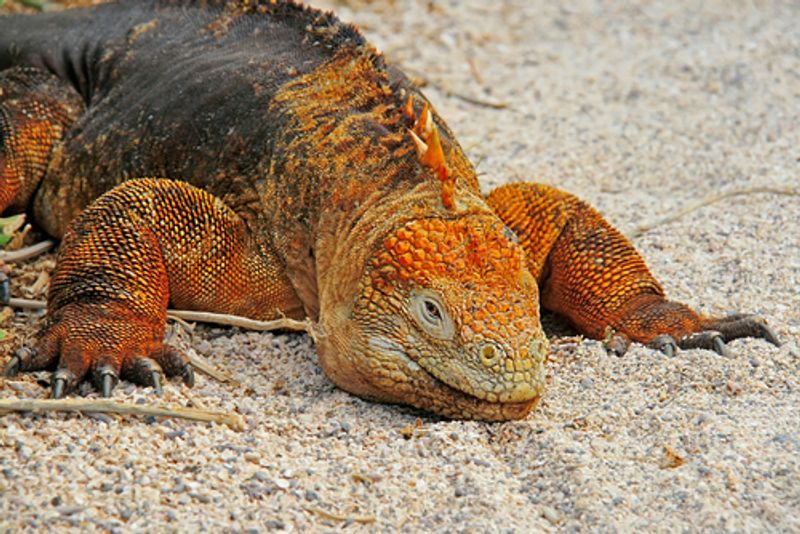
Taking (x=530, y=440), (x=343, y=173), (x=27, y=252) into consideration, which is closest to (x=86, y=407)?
(x=343, y=173)

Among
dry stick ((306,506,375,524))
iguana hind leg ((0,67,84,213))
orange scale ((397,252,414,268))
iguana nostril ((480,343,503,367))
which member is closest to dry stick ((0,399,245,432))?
dry stick ((306,506,375,524))

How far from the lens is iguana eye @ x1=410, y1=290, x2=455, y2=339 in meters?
4.77

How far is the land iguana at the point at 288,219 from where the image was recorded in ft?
16.0

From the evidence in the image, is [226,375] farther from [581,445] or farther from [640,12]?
[640,12]

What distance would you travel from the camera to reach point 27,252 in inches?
270

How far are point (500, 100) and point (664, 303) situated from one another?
165 inches

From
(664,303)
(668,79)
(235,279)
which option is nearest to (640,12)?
(668,79)

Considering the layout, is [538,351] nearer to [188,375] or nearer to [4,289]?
[188,375]

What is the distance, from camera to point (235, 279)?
5.94 meters

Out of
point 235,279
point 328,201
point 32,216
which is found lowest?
point 32,216

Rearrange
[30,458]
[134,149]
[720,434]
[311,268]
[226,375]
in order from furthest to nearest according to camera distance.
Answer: [134,149], [311,268], [226,375], [720,434], [30,458]

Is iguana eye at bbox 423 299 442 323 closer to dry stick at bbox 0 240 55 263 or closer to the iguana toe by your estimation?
the iguana toe

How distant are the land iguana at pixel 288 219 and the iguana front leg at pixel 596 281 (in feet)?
0.04

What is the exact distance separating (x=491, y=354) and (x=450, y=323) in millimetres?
221
